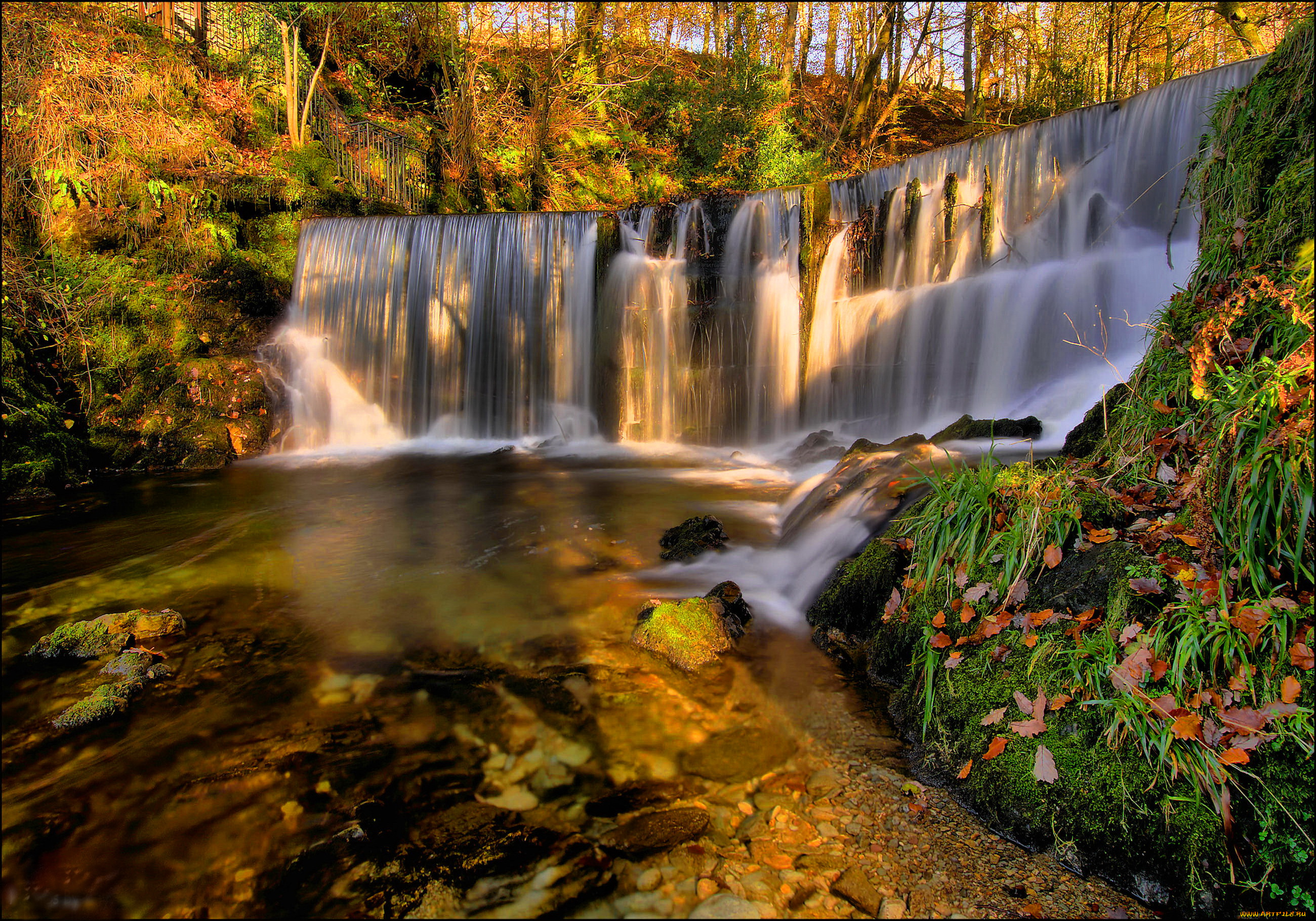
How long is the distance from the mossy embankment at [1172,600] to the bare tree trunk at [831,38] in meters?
21.6

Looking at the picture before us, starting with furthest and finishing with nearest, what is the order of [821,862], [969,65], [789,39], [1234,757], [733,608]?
[789,39]
[969,65]
[733,608]
[821,862]
[1234,757]

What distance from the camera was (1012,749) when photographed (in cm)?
252

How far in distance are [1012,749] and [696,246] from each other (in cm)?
1072

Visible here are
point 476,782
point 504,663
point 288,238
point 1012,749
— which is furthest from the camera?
point 288,238

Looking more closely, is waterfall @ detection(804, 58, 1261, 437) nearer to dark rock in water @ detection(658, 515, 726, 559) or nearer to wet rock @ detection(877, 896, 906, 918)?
dark rock in water @ detection(658, 515, 726, 559)

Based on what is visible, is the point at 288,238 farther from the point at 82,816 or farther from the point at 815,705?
the point at 815,705

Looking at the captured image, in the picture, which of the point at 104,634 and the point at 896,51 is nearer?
the point at 104,634

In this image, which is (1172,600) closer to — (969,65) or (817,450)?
(817,450)

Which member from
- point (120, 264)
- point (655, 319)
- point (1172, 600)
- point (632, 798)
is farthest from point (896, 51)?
point (632, 798)

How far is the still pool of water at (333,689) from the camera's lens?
249cm

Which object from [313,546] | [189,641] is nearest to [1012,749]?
[189,641]

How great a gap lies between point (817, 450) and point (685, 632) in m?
6.02

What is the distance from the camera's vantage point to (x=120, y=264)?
10.7 m

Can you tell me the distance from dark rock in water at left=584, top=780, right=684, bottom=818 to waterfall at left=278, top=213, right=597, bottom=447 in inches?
389
